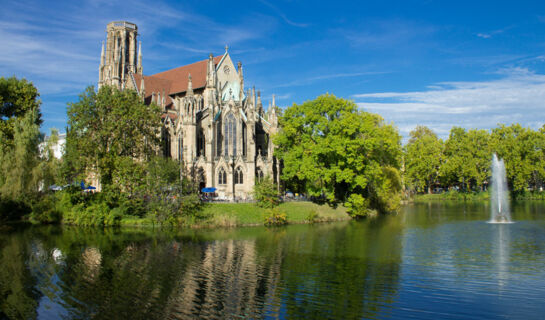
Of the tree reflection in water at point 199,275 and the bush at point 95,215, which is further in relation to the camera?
the bush at point 95,215

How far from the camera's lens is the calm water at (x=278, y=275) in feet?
55.6

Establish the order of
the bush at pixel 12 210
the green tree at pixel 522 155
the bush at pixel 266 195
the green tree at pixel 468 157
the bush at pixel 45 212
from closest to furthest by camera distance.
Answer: the bush at pixel 12 210, the bush at pixel 45 212, the bush at pixel 266 195, the green tree at pixel 522 155, the green tree at pixel 468 157

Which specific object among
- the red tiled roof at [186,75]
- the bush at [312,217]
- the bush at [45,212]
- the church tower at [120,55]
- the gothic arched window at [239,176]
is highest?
the church tower at [120,55]

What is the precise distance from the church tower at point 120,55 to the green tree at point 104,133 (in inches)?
1361

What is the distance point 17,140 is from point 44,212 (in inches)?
327

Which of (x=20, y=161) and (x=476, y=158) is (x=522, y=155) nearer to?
(x=476, y=158)

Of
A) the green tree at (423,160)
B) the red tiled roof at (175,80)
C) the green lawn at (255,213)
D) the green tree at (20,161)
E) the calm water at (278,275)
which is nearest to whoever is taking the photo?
the calm water at (278,275)

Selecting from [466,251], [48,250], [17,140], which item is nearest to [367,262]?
[466,251]

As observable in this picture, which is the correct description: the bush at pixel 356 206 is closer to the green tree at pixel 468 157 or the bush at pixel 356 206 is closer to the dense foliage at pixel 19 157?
the dense foliage at pixel 19 157

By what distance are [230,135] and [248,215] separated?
16.5 m

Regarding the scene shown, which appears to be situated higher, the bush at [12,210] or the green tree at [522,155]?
the green tree at [522,155]

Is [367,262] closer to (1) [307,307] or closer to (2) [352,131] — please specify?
(1) [307,307]

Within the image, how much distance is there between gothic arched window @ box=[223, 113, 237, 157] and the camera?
58.1m

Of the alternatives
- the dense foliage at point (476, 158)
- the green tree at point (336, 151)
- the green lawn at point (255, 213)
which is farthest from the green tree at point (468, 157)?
the green lawn at point (255, 213)
